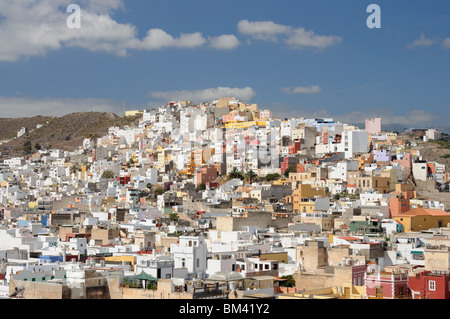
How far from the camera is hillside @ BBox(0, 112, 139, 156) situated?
73.4 m

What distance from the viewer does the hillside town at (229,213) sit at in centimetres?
1538

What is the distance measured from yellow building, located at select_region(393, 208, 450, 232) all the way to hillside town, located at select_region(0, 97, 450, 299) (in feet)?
0.13

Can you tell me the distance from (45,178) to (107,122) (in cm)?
2706

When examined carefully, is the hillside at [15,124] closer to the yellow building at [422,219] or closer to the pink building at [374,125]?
the pink building at [374,125]

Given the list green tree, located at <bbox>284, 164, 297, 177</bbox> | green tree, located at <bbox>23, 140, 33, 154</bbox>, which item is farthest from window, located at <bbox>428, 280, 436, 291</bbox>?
green tree, located at <bbox>23, 140, 33, 154</bbox>

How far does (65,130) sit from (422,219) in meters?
65.3

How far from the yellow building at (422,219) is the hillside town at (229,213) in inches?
1.5

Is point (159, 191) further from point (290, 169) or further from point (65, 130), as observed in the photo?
point (65, 130)

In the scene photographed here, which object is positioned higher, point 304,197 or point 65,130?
point 65,130

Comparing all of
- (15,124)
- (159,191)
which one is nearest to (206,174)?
(159,191)

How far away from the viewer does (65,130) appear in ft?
281

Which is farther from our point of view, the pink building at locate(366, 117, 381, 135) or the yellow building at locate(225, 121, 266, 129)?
the yellow building at locate(225, 121, 266, 129)

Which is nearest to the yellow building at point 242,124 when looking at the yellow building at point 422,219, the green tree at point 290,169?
the green tree at point 290,169

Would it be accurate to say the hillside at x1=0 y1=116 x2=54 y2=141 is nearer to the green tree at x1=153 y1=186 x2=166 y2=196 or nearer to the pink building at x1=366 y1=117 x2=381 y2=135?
the pink building at x1=366 y1=117 x2=381 y2=135
